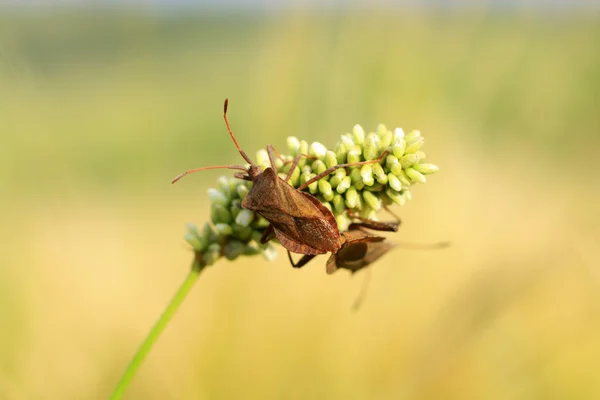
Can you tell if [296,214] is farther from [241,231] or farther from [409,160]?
[409,160]

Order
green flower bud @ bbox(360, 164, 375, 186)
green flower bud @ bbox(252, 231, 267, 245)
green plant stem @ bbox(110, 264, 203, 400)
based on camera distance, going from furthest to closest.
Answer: green flower bud @ bbox(252, 231, 267, 245), green flower bud @ bbox(360, 164, 375, 186), green plant stem @ bbox(110, 264, 203, 400)

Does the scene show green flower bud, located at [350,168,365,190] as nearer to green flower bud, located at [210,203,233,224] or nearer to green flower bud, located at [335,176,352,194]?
green flower bud, located at [335,176,352,194]

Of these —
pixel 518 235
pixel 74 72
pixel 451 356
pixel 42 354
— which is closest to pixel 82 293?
pixel 42 354

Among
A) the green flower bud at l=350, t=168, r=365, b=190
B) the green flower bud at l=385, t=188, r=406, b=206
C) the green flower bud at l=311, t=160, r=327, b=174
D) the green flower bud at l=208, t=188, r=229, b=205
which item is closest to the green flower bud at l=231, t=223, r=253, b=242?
the green flower bud at l=208, t=188, r=229, b=205

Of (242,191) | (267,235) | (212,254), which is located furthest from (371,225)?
(212,254)

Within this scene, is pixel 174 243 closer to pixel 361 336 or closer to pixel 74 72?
pixel 361 336
